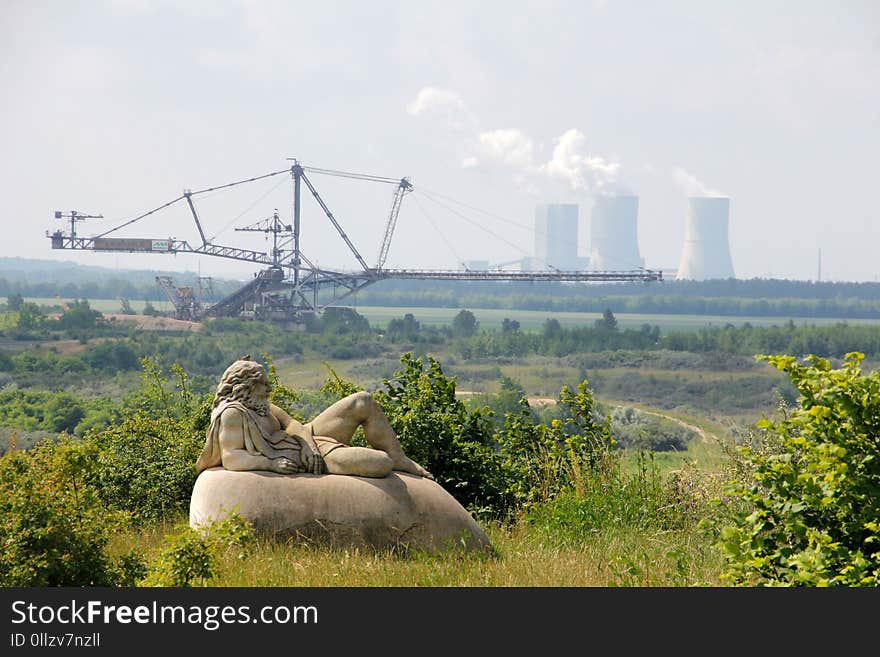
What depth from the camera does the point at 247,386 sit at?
752cm

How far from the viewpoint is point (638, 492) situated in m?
9.37

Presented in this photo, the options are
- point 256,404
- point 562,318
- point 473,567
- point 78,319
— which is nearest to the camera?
point 473,567

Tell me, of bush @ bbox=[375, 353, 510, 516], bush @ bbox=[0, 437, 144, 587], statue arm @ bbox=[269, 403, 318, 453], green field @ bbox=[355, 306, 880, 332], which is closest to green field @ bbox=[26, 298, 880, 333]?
green field @ bbox=[355, 306, 880, 332]

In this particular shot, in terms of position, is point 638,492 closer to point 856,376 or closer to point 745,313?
point 856,376

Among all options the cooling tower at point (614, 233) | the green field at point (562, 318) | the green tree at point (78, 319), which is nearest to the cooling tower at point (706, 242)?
the cooling tower at point (614, 233)

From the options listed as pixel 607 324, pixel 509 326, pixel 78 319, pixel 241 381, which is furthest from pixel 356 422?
pixel 509 326

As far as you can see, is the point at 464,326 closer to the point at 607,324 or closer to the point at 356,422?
the point at 607,324

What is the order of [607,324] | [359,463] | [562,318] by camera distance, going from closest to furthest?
1. [359,463]
2. [607,324]
3. [562,318]

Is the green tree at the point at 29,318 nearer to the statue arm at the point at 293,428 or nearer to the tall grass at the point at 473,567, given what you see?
the statue arm at the point at 293,428

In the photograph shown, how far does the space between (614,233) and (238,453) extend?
185 metres

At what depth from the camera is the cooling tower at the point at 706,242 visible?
162 meters

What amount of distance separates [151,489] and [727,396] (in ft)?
152

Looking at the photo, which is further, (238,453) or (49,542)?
(238,453)

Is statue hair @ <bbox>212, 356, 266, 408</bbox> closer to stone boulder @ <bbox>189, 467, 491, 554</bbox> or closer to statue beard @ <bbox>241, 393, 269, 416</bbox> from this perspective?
statue beard @ <bbox>241, 393, 269, 416</bbox>
